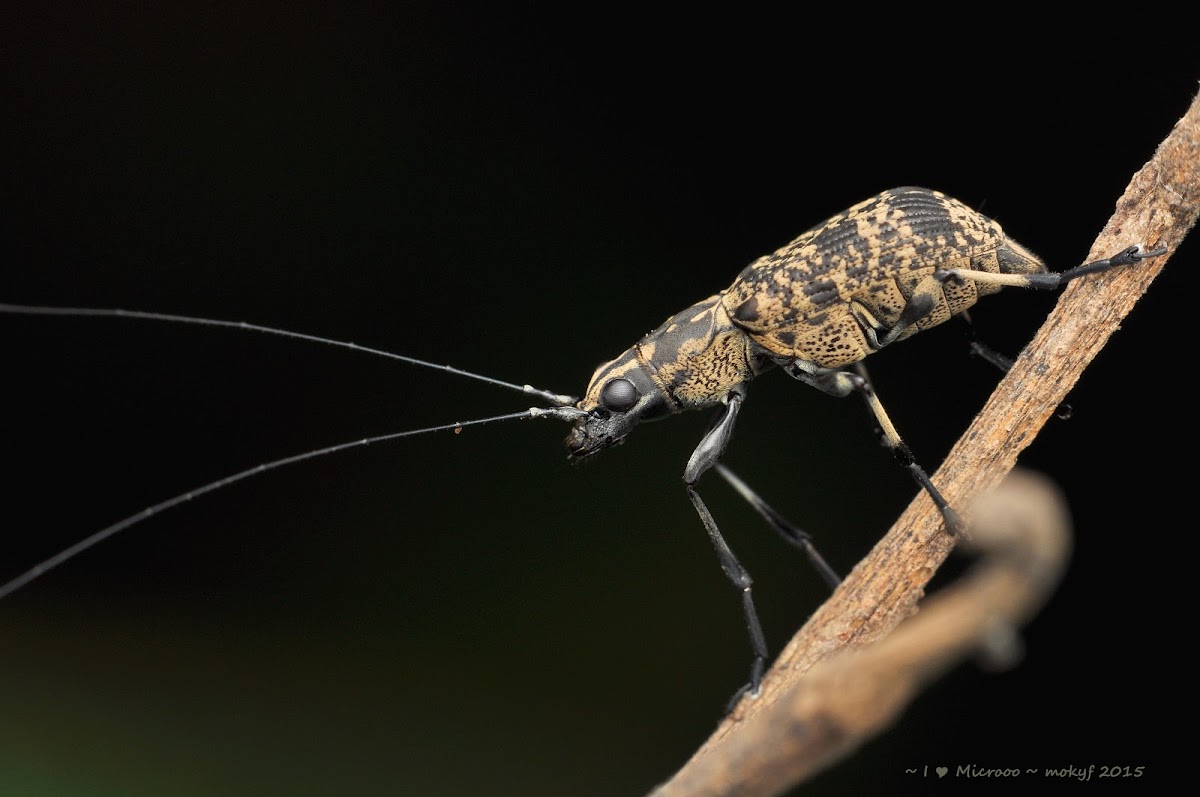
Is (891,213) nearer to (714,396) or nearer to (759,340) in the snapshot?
(759,340)

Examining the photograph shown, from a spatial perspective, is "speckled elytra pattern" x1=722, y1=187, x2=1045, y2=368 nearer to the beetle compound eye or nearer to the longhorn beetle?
the longhorn beetle

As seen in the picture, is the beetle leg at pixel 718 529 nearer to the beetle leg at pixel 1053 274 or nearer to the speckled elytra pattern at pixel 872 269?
the speckled elytra pattern at pixel 872 269

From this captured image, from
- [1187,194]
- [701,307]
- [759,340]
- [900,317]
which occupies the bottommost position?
[1187,194]

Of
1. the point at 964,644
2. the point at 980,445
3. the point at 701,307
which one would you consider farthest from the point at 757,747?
the point at 701,307

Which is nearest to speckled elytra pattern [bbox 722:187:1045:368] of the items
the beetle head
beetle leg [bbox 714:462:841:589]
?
the beetle head

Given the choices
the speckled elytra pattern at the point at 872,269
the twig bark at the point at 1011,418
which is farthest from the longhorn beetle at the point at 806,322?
the twig bark at the point at 1011,418

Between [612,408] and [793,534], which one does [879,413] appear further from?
[612,408]

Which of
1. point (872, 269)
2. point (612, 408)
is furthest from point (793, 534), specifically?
point (872, 269)
